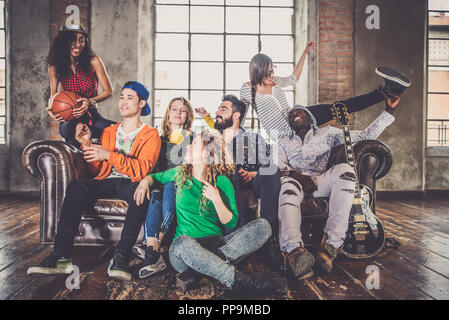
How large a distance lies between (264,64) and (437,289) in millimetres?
2198

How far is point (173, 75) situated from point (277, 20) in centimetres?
179

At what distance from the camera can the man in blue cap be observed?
71.4 inches

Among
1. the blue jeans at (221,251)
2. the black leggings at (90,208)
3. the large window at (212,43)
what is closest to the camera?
the blue jeans at (221,251)

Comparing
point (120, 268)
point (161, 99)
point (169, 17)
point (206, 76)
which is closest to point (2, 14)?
point (169, 17)

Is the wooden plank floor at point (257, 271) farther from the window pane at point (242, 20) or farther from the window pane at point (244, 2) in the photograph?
the window pane at point (244, 2)

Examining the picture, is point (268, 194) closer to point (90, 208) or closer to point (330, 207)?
point (330, 207)

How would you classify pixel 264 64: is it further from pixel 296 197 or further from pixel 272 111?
pixel 296 197

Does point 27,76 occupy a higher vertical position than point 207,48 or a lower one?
lower

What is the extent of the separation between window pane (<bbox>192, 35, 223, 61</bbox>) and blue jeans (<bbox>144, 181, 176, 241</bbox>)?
3598 mm

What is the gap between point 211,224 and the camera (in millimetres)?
1774

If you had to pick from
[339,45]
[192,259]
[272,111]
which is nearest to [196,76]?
[339,45]

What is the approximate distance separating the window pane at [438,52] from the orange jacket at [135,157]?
16.2ft

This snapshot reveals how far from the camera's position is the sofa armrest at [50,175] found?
2.11 meters

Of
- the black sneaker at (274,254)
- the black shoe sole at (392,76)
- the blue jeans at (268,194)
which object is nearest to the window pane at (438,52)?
the black shoe sole at (392,76)
